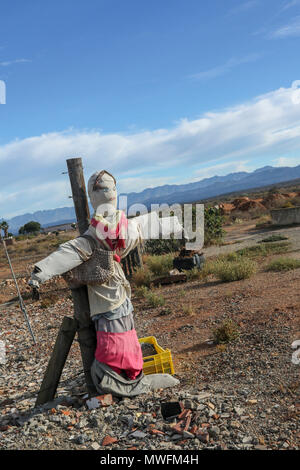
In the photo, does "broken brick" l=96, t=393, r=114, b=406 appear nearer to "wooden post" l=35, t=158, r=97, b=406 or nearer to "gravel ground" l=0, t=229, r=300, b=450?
"gravel ground" l=0, t=229, r=300, b=450

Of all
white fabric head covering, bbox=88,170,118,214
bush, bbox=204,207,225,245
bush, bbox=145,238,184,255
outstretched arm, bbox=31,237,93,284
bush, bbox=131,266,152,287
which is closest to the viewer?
outstretched arm, bbox=31,237,93,284

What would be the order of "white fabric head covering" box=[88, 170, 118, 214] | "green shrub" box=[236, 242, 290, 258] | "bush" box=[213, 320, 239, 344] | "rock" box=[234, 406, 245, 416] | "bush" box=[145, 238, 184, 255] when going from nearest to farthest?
"rock" box=[234, 406, 245, 416], "white fabric head covering" box=[88, 170, 118, 214], "bush" box=[213, 320, 239, 344], "green shrub" box=[236, 242, 290, 258], "bush" box=[145, 238, 184, 255]

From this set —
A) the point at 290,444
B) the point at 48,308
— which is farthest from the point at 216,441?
the point at 48,308

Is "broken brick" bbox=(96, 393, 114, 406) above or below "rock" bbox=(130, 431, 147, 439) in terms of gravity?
above

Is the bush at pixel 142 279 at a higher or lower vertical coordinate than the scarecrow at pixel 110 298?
lower

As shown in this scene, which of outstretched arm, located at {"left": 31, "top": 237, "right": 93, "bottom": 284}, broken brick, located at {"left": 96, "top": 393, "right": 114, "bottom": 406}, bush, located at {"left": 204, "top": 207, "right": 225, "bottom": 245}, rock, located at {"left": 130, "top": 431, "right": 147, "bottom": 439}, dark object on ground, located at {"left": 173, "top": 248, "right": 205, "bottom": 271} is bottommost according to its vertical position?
rock, located at {"left": 130, "top": 431, "right": 147, "bottom": 439}

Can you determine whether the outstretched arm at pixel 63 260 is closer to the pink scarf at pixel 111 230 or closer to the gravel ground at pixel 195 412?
the pink scarf at pixel 111 230

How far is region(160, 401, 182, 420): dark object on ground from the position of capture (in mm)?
3365

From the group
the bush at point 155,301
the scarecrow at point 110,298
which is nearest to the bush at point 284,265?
the bush at point 155,301

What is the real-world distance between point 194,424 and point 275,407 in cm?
70

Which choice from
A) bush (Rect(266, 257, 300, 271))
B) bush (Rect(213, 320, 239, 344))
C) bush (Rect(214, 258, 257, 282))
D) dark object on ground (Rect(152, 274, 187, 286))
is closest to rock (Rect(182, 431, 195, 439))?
bush (Rect(213, 320, 239, 344))

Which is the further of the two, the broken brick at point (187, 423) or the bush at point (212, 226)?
the bush at point (212, 226)

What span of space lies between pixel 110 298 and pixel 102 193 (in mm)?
982

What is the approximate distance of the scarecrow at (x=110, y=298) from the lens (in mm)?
3779
